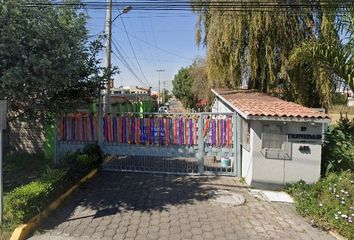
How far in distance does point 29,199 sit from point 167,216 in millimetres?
2474

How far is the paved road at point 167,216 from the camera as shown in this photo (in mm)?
5625

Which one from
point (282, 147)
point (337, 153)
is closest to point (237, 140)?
point (282, 147)

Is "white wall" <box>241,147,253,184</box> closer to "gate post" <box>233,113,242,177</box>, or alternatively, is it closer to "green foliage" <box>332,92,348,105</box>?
"gate post" <box>233,113,242,177</box>

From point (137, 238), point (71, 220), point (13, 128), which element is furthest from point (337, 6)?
point (13, 128)

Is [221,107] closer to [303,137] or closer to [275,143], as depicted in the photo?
[275,143]

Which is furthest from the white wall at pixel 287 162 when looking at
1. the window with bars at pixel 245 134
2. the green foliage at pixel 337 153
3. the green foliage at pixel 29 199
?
the green foliage at pixel 29 199

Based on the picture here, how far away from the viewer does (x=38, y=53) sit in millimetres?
6145

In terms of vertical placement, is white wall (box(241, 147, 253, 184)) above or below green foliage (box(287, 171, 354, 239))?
above

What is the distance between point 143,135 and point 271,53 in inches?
261

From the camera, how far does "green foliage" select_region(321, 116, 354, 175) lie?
8272mm

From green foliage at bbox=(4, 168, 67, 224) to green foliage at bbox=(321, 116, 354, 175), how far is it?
6334mm

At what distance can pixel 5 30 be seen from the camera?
578 centimetres

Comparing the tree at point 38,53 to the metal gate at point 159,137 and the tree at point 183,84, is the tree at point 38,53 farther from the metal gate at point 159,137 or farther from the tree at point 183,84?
the tree at point 183,84

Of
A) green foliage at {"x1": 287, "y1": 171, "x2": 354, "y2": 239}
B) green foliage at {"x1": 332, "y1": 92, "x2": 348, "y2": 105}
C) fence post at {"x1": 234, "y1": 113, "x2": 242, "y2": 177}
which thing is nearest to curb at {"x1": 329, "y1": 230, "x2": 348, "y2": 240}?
green foliage at {"x1": 287, "y1": 171, "x2": 354, "y2": 239}
